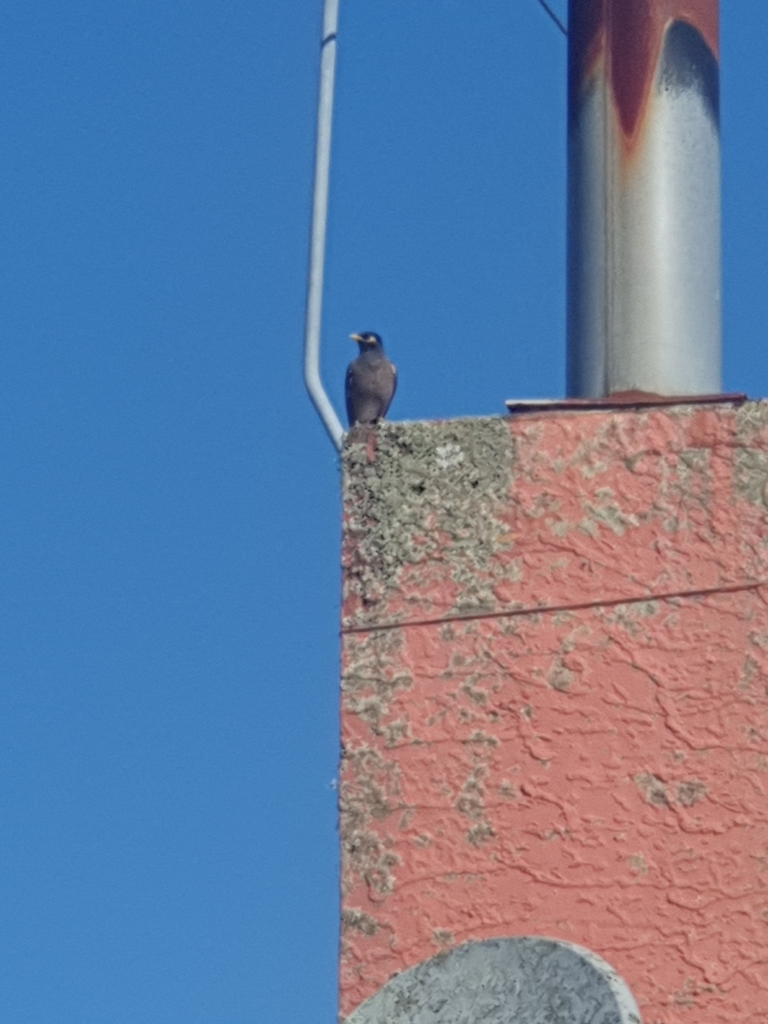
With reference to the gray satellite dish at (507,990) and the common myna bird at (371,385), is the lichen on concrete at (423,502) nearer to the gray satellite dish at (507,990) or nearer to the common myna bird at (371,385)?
the gray satellite dish at (507,990)

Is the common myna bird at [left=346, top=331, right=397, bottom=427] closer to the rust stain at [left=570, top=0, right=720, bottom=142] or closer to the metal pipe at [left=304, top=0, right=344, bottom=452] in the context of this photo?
the metal pipe at [left=304, top=0, right=344, bottom=452]

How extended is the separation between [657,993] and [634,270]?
1.44 meters

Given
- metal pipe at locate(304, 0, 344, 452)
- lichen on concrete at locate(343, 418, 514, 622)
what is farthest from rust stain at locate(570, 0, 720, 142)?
lichen on concrete at locate(343, 418, 514, 622)

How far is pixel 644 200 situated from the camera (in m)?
4.00

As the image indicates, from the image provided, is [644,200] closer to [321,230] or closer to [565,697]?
[321,230]

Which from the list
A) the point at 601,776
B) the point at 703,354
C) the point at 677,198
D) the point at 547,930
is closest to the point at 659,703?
the point at 601,776

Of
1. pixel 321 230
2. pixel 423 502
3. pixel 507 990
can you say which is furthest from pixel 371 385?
pixel 507 990

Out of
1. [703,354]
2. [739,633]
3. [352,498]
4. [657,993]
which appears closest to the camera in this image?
[657,993]

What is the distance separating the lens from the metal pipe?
376 centimetres

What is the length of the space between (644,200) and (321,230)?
629 mm

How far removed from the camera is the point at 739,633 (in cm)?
329

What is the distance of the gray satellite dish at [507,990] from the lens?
9.63 feet

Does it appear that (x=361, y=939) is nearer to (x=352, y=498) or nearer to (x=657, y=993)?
(x=657, y=993)

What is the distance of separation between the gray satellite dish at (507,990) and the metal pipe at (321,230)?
35.1 inches
